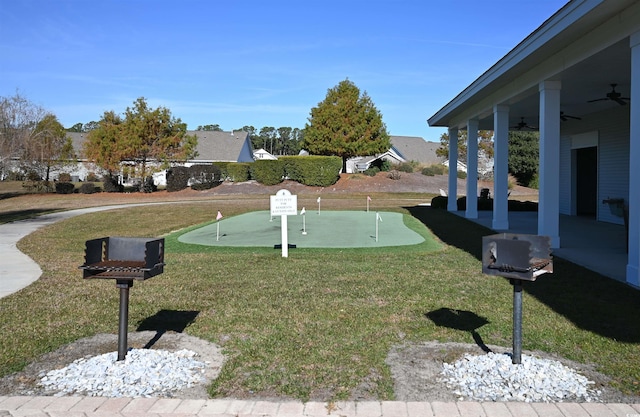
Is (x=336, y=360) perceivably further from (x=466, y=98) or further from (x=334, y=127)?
(x=334, y=127)

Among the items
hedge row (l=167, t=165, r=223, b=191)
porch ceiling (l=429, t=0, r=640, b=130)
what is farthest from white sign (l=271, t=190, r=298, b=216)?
hedge row (l=167, t=165, r=223, b=191)

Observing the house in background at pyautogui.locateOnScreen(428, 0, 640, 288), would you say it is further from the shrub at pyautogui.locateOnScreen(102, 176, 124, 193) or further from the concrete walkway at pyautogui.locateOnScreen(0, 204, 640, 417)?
the shrub at pyautogui.locateOnScreen(102, 176, 124, 193)

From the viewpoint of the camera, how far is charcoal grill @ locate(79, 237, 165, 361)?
4008mm

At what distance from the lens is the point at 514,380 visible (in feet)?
12.6

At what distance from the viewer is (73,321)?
18.6 feet

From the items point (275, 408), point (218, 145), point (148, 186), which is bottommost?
point (275, 408)

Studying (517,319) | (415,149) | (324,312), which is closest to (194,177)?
(324,312)

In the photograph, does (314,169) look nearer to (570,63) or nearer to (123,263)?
(570,63)

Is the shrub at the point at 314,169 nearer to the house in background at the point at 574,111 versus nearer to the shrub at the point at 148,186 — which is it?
the shrub at the point at 148,186

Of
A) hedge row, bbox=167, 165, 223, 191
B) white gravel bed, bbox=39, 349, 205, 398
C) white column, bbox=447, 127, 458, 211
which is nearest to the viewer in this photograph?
white gravel bed, bbox=39, 349, 205, 398

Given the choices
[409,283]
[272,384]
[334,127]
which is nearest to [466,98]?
[409,283]

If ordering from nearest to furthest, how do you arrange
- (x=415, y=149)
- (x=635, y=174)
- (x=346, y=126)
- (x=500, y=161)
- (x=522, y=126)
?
(x=635, y=174) < (x=500, y=161) < (x=522, y=126) < (x=346, y=126) < (x=415, y=149)

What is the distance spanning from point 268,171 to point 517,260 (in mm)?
37834

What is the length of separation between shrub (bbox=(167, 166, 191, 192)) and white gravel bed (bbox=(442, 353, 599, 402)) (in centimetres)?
3708
